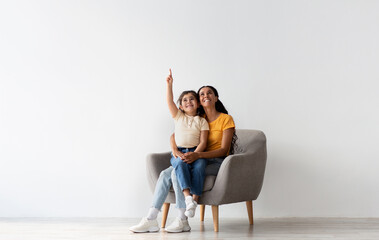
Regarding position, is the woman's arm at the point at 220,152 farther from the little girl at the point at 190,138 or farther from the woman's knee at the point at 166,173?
the woman's knee at the point at 166,173

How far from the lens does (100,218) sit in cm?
428

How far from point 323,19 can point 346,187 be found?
135 centimetres

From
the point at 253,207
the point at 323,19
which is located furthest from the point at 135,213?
the point at 323,19

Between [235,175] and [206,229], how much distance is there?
0.47 meters

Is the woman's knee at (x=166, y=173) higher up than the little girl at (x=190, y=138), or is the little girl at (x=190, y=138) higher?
the little girl at (x=190, y=138)

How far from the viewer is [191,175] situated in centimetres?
354

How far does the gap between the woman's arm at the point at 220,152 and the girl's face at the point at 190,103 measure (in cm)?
28

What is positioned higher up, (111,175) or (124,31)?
(124,31)

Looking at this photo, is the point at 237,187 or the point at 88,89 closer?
the point at 237,187

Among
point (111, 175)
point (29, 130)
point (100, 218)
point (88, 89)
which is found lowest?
point (100, 218)

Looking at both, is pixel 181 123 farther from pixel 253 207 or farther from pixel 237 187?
pixel 253 207

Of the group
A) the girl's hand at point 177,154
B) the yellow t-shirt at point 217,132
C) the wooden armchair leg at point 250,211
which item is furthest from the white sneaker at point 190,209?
the wooden armchair leg at point 250,211

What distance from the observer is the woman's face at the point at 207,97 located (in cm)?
380

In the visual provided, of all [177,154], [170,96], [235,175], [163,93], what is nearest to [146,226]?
[177,154]
